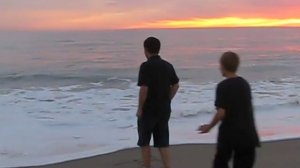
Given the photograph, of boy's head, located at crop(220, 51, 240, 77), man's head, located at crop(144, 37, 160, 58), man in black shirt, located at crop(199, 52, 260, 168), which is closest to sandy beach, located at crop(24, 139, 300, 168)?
man's head, located at crop(144, 37, 160, 58)

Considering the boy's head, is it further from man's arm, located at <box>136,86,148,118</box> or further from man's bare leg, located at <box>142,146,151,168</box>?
man's bare leg, located at <box>142,146,151,168</box>

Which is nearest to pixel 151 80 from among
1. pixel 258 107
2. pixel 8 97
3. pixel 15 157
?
pixel 15 157

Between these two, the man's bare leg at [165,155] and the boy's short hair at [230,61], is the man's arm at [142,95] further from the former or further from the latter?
the boy's short hair at [230,61]

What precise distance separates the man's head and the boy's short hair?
1.34m

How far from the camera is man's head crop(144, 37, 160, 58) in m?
5.63

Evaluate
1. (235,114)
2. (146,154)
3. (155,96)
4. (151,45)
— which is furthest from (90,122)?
(235,114)

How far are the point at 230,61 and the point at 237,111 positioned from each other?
395mm

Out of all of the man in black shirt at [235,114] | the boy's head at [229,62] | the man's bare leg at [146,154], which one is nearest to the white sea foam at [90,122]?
the man's bare leg at [146,154]

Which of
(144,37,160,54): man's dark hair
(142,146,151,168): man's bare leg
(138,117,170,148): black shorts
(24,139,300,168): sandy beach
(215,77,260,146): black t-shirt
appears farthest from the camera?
(24,139,300,168): sandy beach

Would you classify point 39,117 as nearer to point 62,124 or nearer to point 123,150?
point 62,124

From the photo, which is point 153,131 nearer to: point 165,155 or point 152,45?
point 165,155

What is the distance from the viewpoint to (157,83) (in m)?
5.71

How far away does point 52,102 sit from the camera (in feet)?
49.4

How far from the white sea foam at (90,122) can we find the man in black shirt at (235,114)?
339 cm
